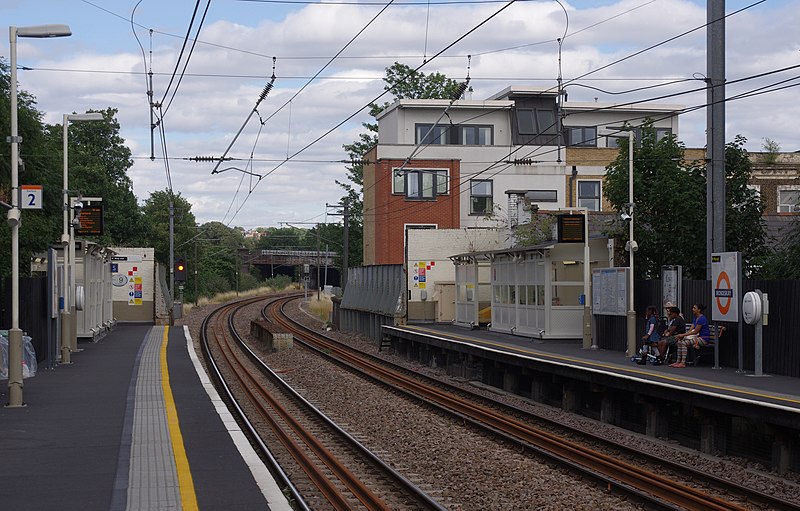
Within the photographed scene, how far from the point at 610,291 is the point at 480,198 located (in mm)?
29870

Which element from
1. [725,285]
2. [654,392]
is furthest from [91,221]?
[654,392]

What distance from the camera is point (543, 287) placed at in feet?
88.1

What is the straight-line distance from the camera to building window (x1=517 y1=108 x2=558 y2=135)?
55.0 metres

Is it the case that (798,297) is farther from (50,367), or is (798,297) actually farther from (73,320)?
(73,320)

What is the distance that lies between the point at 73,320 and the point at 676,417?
17099 mm

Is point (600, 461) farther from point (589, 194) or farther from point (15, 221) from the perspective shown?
point (589, 194)

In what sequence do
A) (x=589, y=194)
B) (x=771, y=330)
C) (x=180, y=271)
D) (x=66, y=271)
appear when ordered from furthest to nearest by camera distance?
(x=589, y=194), (x=180, y=271), (x=66, y=271), (x=771, y=330)

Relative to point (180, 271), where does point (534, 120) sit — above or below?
above

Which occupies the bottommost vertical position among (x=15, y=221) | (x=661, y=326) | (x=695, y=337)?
(x=695, y=337)

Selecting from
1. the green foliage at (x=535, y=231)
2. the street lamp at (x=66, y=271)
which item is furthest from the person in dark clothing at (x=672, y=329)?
the street lamp at (x=66, y=271)

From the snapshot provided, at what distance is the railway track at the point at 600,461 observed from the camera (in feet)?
35.0

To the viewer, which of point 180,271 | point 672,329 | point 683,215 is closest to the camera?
point 672,329

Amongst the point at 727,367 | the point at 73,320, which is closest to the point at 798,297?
the point at 727,367

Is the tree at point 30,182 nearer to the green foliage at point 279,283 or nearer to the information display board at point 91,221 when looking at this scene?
the information display board at point 91,221
